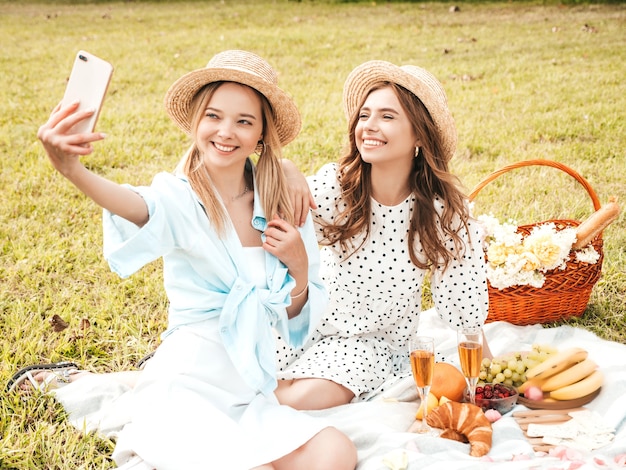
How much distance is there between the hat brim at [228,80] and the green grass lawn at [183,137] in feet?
4.56

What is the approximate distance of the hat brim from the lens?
9.22 feet

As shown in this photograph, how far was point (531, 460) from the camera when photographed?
2736 millimetres

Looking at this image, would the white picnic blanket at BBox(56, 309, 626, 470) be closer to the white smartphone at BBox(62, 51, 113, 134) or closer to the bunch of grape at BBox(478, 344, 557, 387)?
the bunch of grape at BBox(478, 344, 557, 387)

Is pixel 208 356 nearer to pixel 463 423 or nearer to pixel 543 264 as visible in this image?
pixel 463 423

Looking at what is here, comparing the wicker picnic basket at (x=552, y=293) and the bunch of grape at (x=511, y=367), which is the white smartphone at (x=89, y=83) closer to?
the bunch of grape at (x=511, y=367)

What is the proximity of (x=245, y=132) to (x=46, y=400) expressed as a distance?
1.52m

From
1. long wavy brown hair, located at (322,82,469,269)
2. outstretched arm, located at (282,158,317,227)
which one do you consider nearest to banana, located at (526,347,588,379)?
long wavy brown hair, located at (322,82,469,269)

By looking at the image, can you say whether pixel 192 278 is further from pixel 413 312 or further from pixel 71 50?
pixel 71 50

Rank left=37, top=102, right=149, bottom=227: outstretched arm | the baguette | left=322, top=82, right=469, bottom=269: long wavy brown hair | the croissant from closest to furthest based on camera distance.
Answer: left=37, top=102, right=149, bottom=227: outstretched arm < the croissant < left=322, top=82, right=469, bottom=269: long wavy brown hair < the baguette

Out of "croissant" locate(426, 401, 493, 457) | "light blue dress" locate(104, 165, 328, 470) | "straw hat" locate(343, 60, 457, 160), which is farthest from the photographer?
"straw hat" locate(343, 60, 457, 160)

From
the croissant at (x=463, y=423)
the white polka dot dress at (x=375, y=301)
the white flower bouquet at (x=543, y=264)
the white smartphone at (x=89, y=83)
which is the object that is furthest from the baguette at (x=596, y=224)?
the white smartphone at (x=89, y=83)

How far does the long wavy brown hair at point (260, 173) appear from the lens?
2.86 metres

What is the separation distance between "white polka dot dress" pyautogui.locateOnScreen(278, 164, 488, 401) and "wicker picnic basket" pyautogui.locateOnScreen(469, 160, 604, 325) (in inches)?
18.3

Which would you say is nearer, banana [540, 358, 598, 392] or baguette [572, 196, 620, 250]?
banana [540, 358, 598, 392]
